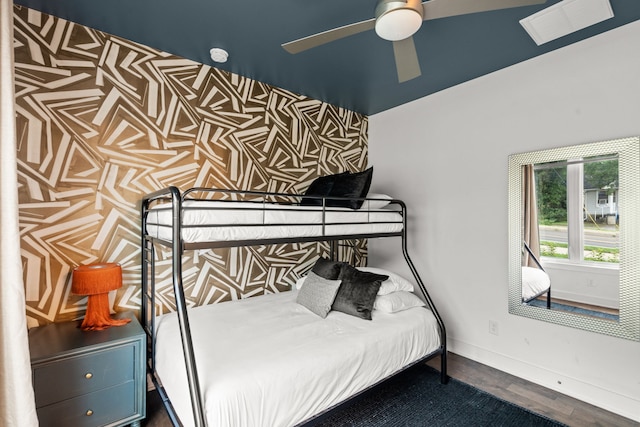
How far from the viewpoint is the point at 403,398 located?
2170mm

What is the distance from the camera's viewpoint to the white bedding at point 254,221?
159cm

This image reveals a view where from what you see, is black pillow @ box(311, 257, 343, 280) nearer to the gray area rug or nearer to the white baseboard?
the gray area rug

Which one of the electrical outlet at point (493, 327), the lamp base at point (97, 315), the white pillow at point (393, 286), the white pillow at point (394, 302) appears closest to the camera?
the lamp base at point (97, 315)

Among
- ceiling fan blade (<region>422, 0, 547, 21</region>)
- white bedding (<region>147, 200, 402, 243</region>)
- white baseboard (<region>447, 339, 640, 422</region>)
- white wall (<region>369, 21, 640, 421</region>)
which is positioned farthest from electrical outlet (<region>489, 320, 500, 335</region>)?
ceiling fan blade (<region>422, 0, 547, 21</region>)

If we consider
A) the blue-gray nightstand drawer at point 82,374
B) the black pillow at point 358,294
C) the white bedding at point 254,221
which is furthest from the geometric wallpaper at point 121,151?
the black pillow at point 358,294

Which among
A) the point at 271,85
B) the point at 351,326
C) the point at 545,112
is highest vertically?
the point at 271,85

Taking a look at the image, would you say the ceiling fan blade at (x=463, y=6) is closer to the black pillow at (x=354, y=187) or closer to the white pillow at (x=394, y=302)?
the black pillow at (x=354, y=187)

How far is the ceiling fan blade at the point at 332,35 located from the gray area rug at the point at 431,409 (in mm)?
2090

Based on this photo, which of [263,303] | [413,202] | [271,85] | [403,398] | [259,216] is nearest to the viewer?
[259,216]

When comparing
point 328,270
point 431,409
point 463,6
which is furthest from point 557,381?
point 463,6

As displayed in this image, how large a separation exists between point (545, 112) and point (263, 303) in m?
2.75

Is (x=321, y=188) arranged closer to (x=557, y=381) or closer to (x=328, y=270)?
(x=328, y=270)

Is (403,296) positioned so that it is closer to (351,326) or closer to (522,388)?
(351,326)

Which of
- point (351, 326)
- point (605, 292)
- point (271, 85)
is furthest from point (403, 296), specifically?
point (271, 85)
